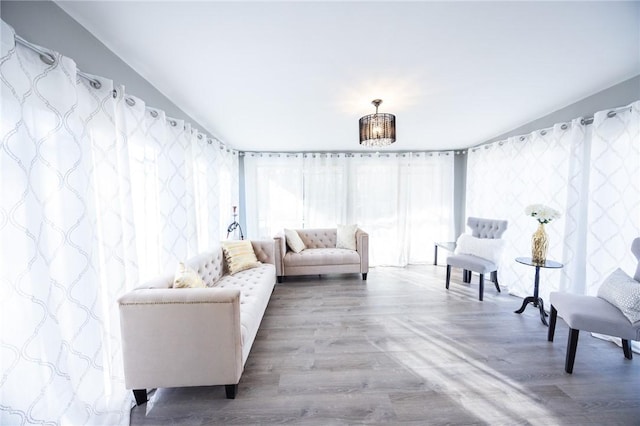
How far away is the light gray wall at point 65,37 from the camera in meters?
0.99

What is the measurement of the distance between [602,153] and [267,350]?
3.58 m

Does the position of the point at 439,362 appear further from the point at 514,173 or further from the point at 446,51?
the point at 514,173

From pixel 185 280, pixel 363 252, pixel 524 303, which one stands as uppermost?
pixel 185 280

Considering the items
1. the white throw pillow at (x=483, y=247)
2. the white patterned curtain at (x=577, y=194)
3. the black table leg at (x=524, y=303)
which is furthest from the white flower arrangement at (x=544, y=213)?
the black table leg at (x=524, y=303)

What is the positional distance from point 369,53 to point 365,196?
2919 millimetres

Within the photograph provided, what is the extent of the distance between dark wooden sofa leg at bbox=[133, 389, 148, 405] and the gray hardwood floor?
0.12ft

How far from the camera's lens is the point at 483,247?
115 inches

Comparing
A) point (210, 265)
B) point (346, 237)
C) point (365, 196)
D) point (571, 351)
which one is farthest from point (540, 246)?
point (210, 265)

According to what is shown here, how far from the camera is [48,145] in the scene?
1.03 metres

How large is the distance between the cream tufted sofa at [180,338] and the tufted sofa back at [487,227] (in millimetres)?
3446

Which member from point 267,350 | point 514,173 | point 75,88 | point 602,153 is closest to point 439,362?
point 267,350

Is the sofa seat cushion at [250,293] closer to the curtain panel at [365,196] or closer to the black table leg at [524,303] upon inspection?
the curtain panel at [365,196]

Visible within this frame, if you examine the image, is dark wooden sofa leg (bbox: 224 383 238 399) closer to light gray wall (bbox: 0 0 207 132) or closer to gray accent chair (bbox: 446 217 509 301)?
light gray wall (bbox: 0 0 207 132)

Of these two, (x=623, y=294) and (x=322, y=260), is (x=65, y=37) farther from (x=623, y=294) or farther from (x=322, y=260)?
(x=623, y=294)
